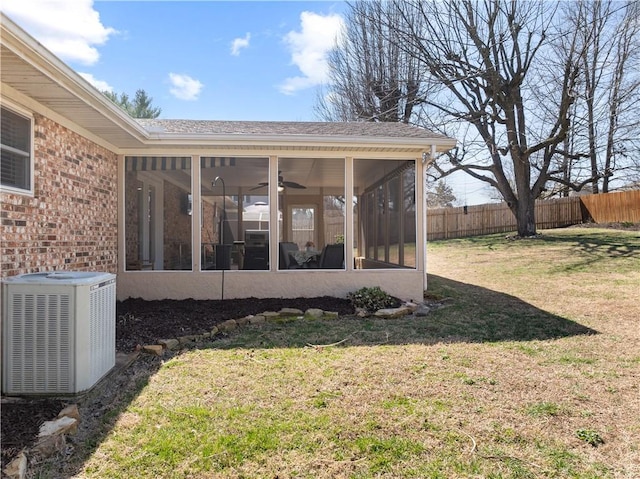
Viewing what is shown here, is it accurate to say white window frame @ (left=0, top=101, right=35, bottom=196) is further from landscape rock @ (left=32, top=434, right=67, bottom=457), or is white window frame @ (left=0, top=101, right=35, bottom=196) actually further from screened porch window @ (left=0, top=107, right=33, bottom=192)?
landscape rock @ (left=32, top=434, right=67, bottom=457)

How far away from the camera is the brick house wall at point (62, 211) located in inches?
171

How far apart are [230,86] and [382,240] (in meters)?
7.97

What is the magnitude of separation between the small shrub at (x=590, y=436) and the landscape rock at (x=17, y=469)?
3.23 meters

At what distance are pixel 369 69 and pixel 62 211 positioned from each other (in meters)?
18.3

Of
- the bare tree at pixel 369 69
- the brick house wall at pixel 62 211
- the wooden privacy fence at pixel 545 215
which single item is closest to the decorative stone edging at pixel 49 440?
the brick house wall at pixel 62 211

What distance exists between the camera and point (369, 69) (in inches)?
819

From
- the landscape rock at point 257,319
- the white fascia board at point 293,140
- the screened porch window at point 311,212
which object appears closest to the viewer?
the landscape rock at point 257,319

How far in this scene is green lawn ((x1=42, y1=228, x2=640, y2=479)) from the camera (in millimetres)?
2488

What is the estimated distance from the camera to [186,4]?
801cm

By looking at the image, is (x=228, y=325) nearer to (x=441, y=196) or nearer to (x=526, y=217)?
(x=526, y=217)

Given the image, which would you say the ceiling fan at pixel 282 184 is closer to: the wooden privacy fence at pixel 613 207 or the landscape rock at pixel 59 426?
the landscape rock at pixel 59 426

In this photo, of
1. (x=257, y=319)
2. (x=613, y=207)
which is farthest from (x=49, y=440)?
(x=613, y=207)

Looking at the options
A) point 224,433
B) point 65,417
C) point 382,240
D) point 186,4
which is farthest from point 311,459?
point 186,4

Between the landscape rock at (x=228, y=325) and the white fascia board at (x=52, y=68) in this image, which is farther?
the landscape rock at (x=228, y=325)
